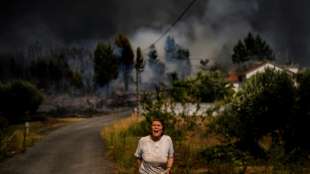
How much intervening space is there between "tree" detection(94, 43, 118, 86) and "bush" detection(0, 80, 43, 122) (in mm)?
48329

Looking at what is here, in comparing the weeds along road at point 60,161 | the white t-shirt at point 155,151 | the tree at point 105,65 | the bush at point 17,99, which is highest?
the tree at point 105,65

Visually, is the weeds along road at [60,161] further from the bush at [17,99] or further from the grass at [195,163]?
the bush at [17,99]

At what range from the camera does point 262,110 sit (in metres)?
19.5

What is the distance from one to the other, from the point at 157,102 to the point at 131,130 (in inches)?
320

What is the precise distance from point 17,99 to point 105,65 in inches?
2006

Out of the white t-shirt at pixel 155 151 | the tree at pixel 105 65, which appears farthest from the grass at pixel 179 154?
the tree at pixel 105 65

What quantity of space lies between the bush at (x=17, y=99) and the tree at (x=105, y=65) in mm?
48329

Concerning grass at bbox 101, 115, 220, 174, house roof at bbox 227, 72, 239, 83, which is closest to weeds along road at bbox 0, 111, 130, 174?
grass at bbox 101, 115, 220, 174

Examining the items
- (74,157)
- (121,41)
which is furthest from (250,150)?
(121,41)

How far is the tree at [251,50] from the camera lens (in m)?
119

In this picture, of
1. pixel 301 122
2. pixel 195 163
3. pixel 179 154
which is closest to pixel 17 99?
pixel 179 154

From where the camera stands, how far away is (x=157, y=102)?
943 inches

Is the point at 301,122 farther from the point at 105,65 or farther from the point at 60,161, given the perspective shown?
the point at 105,65

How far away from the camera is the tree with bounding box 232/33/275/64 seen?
119 meters
